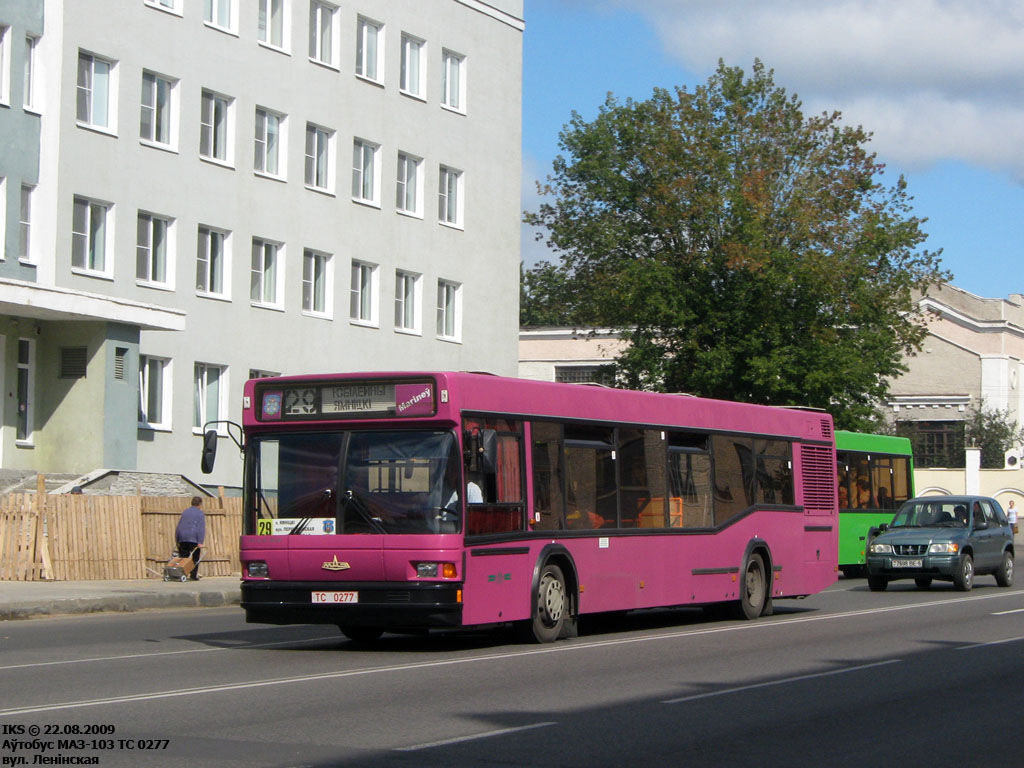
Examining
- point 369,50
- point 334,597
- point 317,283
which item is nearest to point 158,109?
point 317,283

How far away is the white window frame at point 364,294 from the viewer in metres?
43.6

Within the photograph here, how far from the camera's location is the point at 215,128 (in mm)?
38938

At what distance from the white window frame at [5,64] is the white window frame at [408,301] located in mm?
14469

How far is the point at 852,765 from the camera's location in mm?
8477

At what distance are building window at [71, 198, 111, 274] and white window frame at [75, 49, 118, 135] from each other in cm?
181

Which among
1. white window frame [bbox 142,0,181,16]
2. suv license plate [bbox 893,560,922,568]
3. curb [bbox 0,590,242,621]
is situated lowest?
curb [bbox 0,590,242,621]

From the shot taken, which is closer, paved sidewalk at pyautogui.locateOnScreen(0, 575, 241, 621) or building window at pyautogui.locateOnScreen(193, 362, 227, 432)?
paved sidewalk at pyautogui.locateOnScreen(0, 575, 241, 621)

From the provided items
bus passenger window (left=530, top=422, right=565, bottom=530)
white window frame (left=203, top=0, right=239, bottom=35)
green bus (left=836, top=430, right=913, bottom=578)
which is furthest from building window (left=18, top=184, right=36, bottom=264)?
bus passenger window (left=530, top=422, right=565, bottom=530)

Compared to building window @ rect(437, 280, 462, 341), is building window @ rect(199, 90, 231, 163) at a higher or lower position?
higher

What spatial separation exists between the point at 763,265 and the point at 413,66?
492 inches

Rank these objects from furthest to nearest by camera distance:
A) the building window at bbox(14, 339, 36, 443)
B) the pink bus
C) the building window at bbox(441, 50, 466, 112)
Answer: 1. the building window at bbox(441, 50, 466, 112)
2. the building window at bbox(14, 339, 36, 443)
3. the pink bus

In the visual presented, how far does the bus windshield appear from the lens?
1436 cm

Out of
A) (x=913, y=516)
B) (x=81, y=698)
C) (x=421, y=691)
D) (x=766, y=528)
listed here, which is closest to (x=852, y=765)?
(x=421, y=691)

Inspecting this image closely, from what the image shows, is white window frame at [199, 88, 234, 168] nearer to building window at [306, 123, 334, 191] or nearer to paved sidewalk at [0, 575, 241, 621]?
building window at [306, 123, 334, 191]
